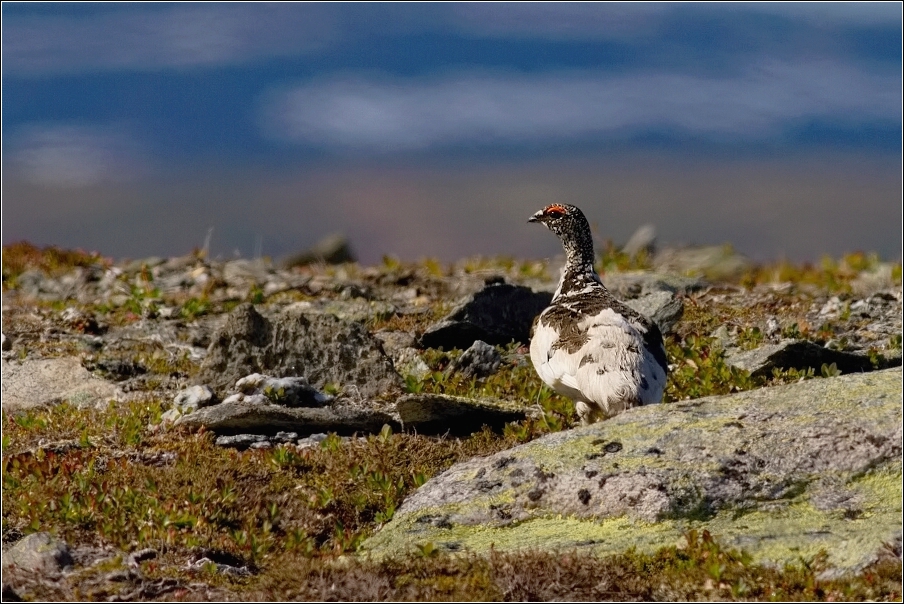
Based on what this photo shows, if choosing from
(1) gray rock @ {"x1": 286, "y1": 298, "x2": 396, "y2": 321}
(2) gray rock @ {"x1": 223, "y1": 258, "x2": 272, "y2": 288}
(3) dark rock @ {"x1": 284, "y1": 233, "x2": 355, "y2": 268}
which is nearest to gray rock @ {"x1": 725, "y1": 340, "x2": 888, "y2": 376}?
(1) gray rock @ {"x1": 286, "y1": 298, "x2": 396, "y2": 321}

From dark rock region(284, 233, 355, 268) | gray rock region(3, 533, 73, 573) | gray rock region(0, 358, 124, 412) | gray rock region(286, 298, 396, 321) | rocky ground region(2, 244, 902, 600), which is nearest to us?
rocky ground region(2, 244, 902, 600)

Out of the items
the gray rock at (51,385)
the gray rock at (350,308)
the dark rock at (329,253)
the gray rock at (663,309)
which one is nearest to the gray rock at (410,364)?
the gray rock at (350,308)

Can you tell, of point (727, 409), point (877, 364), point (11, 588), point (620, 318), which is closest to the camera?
point (11, 588)

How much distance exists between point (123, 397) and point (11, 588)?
6821 mm

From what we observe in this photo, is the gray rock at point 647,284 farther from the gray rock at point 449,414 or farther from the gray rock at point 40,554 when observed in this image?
the gray rock at point 40,554

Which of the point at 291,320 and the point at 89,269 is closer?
the point at 291,320

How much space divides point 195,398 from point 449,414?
10.3 feet

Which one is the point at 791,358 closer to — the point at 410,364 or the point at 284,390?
the point at 410,364

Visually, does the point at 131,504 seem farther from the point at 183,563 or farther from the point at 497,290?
the point at 497,290

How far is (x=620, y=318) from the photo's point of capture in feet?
35.9

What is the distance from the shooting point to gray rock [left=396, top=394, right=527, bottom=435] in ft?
37.6

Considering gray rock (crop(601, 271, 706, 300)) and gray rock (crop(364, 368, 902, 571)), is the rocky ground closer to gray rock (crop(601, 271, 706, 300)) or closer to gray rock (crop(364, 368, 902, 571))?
gray rock (crop(364, 368, 902, 571))

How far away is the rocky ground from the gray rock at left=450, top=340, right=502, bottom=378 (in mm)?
37

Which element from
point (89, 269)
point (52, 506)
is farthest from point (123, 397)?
point (89, 269)
